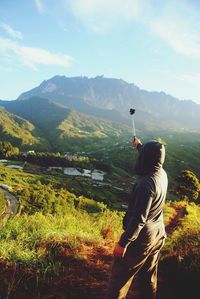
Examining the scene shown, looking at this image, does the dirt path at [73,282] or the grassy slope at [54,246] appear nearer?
the dirt path at [73,282]

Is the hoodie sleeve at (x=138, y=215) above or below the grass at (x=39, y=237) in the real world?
above

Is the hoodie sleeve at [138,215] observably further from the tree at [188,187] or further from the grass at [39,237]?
the tree at [188,187]

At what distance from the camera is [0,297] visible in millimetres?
5250

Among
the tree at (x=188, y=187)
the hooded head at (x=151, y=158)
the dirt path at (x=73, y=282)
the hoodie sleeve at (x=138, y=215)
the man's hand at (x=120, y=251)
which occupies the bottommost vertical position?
the tree at (x=188, y=187)

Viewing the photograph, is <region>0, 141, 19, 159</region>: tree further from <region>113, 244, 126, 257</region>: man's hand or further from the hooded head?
<region>113, 244, 126, 257</region>: man's hand

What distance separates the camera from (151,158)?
4.79 metres

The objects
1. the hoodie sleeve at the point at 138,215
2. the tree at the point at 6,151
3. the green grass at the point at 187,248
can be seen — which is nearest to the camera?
the hoodie sleeve at the point at 138,215

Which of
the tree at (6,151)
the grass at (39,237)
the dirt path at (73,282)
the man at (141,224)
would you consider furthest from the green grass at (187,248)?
the tree at (6,151)

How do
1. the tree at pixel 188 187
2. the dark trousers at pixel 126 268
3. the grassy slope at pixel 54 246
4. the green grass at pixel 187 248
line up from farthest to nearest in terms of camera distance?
the tree at pixel 188 187, the green grass at pixel 187 248, the grassy slope at pixel 54 246, the dark trousers at pixel 126 268

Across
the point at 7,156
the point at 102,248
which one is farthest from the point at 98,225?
the point at 7,156

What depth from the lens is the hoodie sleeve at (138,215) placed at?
447 cm

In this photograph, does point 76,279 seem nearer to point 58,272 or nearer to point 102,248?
point 58,272

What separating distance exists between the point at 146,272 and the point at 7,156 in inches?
5387

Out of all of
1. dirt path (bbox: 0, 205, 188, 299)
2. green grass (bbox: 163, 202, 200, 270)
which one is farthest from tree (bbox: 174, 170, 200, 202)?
dirt path (bbox: 0, 205, 188, 299)
